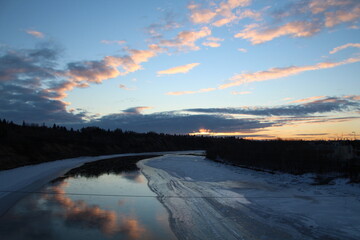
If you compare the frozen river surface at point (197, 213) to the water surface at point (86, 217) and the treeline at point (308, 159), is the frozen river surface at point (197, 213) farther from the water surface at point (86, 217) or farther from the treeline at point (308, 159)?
the treeline at point (308, 159)

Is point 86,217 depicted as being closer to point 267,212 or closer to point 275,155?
point 267,212

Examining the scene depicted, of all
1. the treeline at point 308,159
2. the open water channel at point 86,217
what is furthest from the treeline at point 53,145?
the treeline at point 308,159

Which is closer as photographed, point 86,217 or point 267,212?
point 86,217

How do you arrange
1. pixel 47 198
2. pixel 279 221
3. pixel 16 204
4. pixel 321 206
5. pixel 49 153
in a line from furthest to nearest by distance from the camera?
pixel 49 153
pixel 47 198
pixel 16 204
pixel 321 206
pixel 279 221

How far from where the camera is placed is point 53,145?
154 ft

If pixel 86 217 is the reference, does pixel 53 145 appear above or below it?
above

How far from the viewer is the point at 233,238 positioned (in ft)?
22.1

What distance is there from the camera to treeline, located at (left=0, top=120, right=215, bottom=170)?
1239 inches

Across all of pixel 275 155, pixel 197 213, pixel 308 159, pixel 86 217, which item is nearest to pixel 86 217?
pixel 86 217

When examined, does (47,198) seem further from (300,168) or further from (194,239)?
(300,168)

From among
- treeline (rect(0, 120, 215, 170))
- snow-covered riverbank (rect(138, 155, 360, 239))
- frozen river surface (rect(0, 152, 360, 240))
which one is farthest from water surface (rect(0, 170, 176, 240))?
treeline (rect(0, 120, 215, 170))

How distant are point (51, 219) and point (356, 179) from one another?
1316cm

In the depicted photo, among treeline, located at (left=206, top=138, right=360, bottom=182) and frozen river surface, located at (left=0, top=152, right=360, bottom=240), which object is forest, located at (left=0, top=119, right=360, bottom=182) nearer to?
treeline, located at (left=206, top=138, right=360, bottom=182)

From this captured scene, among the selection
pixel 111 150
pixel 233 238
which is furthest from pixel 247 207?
pixel 111 150
